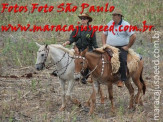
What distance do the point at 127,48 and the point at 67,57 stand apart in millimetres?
1454

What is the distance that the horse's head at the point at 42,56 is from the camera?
8.80m

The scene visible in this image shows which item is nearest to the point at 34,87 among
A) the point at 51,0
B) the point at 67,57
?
the point at 67,57

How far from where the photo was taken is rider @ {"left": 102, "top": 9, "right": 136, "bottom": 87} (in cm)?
→ 888

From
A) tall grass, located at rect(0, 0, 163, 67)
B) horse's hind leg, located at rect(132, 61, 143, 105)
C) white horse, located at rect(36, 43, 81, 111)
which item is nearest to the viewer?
white horse, located at rect(36, 43, 81, 111)

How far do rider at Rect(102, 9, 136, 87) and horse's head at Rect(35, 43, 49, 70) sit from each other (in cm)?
156

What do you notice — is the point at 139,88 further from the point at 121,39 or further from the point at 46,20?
the point at 46,20

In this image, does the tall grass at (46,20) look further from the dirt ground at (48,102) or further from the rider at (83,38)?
the rider at (83,38)

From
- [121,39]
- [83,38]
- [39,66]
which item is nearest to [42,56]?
[39,66]

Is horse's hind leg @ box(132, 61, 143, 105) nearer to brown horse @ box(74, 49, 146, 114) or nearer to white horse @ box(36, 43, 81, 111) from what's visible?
brown horse @ box(74, 49, 146, 114)

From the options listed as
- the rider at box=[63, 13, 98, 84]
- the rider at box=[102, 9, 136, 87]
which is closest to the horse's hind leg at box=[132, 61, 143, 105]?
the rider at box=[102, 9, 136, 87]

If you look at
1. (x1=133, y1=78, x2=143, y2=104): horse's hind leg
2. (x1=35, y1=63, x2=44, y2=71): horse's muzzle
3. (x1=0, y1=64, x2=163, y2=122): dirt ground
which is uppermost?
(x1=35, y1=63, x2=44, y2=71): horse's muzzle

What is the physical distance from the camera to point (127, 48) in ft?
30.0

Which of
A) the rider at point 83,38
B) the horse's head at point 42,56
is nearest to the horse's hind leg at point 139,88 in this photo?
the rider at point 83,38

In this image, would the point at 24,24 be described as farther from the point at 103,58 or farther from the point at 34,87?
the point at 103,58
